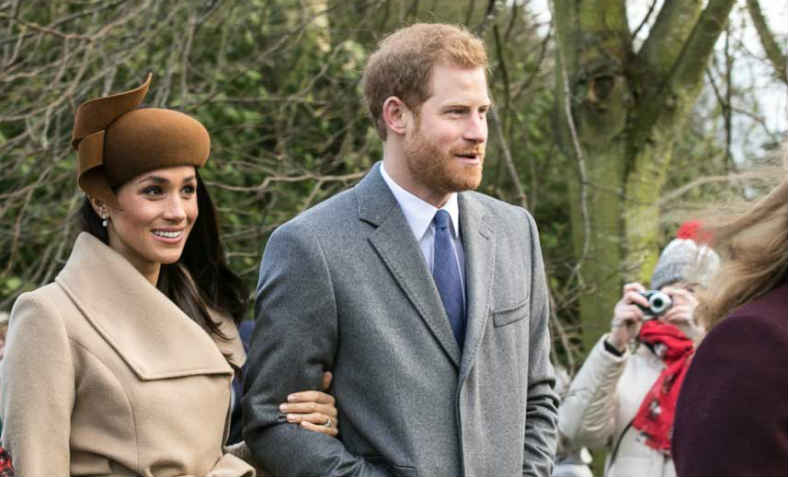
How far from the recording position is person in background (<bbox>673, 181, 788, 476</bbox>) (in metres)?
1.71

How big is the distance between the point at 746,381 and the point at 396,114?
1550mm

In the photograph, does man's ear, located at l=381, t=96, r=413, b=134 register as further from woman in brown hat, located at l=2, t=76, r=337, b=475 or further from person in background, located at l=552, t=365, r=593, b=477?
person in background, located at l=552, t=365, r=593, b=477

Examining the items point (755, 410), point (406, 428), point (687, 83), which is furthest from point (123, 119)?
point (687, 83)

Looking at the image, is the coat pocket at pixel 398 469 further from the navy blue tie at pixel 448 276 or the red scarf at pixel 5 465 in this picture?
the red scarf at pixel 5 465

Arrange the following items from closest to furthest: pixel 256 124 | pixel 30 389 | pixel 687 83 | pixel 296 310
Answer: pixel 30 389 → pixel 296 310 → pixel 687 83 → pixel 256 124

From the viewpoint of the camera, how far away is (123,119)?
3027mm

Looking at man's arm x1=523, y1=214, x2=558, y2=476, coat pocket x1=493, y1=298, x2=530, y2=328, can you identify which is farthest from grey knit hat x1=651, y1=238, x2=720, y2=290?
coat pocket x1=493, y1=298, x2=530, y2=328

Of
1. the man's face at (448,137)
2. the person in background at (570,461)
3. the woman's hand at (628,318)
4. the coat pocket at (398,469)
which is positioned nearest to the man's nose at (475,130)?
the man's face at (448,137)

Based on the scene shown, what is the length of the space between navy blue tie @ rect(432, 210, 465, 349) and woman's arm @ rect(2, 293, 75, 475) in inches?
36.2

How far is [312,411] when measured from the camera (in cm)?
291

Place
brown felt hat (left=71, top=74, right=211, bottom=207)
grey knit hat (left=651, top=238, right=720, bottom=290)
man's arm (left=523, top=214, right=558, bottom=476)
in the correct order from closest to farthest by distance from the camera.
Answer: brown felt hat (left=71, top=74, right=211, bottom=207)
man's arm (left=523, top=214, right=558, bottom=476)
grey knit hat (left=651, top=238, right=720, bottom=290)

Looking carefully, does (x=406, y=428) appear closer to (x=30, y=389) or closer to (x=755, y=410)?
(x=30, y=389)

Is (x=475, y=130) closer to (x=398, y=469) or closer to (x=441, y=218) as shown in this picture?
(x=441, y=218)

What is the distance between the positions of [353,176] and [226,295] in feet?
7.44
